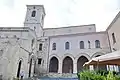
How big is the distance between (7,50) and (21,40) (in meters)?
4.29

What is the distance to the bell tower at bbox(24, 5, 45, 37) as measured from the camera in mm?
30164

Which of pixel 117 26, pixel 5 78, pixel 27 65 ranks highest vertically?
pixel 117 26

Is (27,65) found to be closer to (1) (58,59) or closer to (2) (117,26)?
(1) (58,59)

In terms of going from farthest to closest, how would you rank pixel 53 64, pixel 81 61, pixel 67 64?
pixel 53 64 → pixel 67 64 → pixel 81 61

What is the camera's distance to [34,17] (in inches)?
1224

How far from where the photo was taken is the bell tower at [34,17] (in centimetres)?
3016

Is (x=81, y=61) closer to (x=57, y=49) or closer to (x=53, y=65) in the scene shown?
(x=57, y=49)

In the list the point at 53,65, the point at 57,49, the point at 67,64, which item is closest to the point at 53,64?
the point at 53,65

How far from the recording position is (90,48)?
22594 millimetres

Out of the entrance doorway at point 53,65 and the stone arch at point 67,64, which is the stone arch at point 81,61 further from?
the entrance doorway at point 53,65

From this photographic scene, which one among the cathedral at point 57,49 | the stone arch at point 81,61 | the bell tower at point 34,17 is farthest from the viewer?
the bell tower at point 34,17

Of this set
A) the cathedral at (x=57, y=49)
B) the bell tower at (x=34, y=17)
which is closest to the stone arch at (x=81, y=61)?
the cathedral at (x=57, y=49)

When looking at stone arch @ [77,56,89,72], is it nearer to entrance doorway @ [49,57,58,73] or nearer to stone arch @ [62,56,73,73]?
stone arch @ [62,56,73,73]

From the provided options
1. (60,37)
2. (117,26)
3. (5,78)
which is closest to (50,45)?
(60,37)
